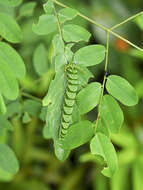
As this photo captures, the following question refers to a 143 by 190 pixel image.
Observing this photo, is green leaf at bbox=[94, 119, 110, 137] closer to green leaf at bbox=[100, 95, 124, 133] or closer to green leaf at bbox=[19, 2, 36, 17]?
green leaf at bbox=[100, 95, 124, 133]

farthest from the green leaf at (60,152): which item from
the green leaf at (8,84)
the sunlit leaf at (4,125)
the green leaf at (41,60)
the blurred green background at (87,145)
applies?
the blurred green background at (87,145)

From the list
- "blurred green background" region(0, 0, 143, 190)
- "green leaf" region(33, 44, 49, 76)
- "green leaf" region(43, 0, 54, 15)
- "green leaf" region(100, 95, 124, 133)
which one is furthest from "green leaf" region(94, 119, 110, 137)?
"blurred green background" region(0, 0, 143, 190)

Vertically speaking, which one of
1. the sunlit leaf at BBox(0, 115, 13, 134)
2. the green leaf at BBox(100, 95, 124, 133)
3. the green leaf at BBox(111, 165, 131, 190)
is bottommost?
the green leaf at BBox(111, 165, 131, 190)

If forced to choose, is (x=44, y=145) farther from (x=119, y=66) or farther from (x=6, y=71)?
(x=6, y=71)

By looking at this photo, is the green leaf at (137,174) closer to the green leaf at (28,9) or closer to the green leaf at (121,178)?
the green leaf at (121,178)

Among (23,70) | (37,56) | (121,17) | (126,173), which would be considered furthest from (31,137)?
(23,70)

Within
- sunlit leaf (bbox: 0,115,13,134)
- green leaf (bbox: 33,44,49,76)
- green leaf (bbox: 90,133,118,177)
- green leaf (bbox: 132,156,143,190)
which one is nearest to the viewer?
green leaf (bbox: 90,133,118,177)
